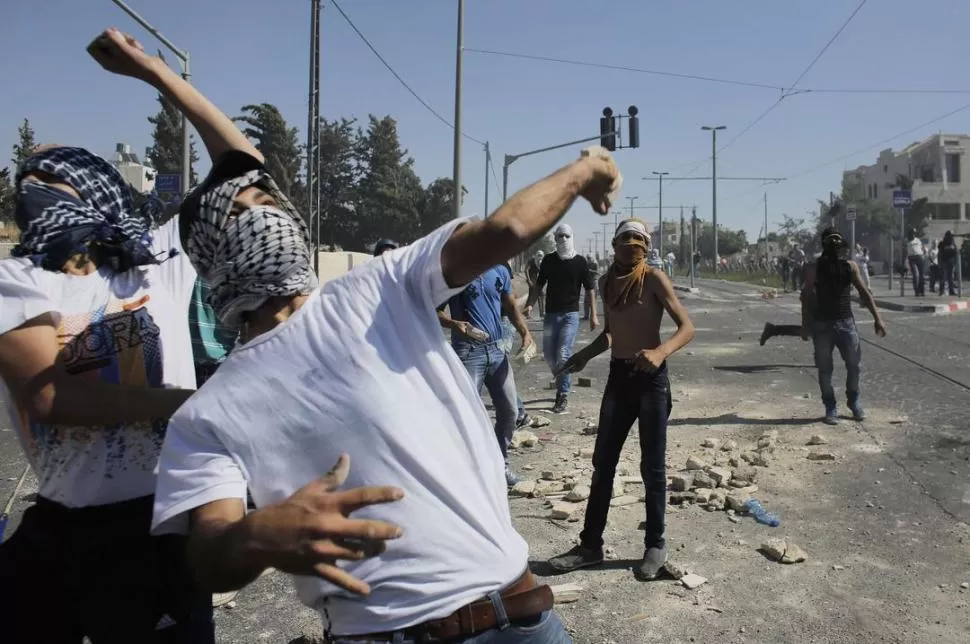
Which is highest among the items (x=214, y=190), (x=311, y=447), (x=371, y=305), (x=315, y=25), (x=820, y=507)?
(x=315, y=25)

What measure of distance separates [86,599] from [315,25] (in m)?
18.6

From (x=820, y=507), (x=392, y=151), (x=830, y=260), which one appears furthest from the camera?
(x=392, y=151)

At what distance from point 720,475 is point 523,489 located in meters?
1.49

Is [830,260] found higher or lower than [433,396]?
higher

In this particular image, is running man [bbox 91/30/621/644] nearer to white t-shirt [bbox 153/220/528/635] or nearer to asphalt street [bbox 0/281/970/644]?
white t-shirt [bbox 153/220/528/635]

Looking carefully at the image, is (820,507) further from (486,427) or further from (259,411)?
(259,411)

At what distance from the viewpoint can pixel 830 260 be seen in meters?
8.41

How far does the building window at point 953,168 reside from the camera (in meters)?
75.5

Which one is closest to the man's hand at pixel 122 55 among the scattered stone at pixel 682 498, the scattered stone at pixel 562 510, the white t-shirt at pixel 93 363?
the white t-shirt at pixel 93 363

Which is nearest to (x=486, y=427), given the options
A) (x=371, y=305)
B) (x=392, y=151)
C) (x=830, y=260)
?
(x=371, y=305)

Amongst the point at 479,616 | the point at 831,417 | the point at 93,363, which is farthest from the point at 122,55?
the point at 831,417

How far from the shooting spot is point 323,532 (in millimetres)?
1301

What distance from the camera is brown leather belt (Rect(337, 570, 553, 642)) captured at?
1590mm

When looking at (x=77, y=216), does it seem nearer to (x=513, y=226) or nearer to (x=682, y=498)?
(x=513, y=226)
